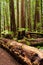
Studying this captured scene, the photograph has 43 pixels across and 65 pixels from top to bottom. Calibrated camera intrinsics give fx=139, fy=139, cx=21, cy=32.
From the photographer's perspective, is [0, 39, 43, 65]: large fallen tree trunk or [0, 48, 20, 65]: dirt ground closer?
[0, 39, 43, 65]: large fallen tree trunk

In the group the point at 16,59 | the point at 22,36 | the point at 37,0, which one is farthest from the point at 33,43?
the point at 37,0

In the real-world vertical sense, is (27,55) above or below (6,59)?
above

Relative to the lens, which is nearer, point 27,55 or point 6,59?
point 27,55

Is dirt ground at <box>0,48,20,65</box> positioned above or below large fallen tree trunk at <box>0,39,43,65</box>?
below

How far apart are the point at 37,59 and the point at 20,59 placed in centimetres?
110

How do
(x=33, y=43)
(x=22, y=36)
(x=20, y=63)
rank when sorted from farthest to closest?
1. (x=22, y=36)
2. (x=33, y=43)
3. (x=20, y=63)

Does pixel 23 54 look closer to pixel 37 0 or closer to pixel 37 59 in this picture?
pixel 37 59

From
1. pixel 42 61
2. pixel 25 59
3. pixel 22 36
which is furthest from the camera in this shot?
pixel 22 36

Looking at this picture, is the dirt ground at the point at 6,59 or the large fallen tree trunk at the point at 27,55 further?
the dirt ground at the point at 6,59

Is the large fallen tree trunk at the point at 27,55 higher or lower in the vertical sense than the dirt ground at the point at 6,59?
higher

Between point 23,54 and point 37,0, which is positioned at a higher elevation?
point 37,0

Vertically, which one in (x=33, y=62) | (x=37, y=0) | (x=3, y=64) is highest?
(x=37, y=0)

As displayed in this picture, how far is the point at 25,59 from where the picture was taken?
532 cm

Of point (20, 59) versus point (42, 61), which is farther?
point (20, 59)
